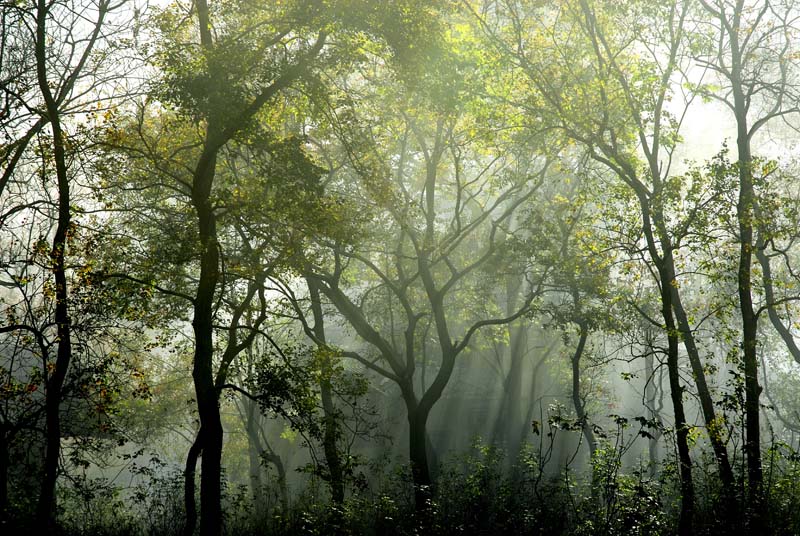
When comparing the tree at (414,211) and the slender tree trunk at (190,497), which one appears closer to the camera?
Answer: the slender tree trunk at (190,497)

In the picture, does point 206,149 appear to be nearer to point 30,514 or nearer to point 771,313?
point 30,514

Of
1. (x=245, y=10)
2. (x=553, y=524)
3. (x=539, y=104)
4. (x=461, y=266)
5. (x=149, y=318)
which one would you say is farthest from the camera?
(x=461, y=266)

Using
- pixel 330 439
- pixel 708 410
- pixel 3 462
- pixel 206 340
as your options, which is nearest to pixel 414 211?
pixel 330 439

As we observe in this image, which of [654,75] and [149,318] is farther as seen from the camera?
[654,75]

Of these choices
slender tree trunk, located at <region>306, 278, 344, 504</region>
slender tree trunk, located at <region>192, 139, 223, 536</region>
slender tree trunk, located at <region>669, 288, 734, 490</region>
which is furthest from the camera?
slender tree trunk, located at <region>306, 278, 344, 504</region>

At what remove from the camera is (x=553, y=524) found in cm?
1125

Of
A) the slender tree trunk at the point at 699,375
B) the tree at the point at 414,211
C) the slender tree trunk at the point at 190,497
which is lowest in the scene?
the slender tree trunk at the point at 190,497

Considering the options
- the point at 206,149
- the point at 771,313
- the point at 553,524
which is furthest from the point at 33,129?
the point at 771,313

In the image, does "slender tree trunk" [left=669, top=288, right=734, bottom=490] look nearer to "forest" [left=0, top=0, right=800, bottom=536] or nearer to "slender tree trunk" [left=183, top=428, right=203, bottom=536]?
"forest" [left=0, top=0, right=800, bottom=536]

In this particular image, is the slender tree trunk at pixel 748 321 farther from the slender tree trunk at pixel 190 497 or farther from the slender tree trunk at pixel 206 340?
the slender tree trunk at pixel 190 497

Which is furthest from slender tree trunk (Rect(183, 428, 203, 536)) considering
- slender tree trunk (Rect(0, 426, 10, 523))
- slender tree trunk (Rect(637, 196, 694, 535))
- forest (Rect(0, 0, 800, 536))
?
slender tree trunk (Rect(637, 196, 694, 535))

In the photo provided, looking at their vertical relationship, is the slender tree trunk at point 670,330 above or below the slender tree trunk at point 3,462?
above

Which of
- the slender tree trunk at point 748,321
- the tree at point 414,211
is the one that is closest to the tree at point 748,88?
the slender tree trunk at point 748,321

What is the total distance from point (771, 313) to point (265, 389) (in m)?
14.0
